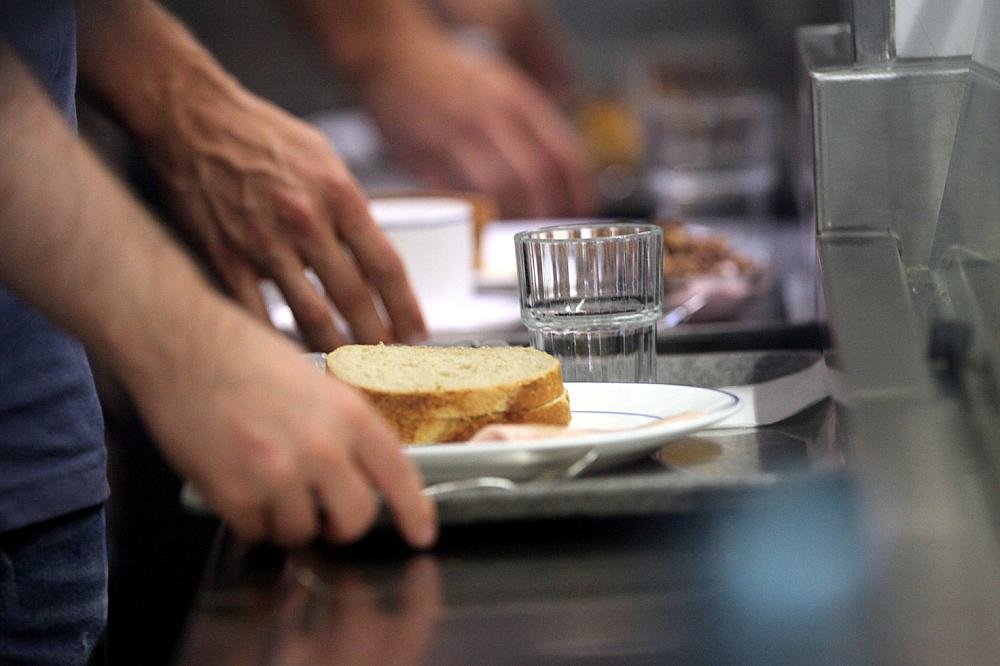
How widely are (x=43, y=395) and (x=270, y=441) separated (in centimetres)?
45

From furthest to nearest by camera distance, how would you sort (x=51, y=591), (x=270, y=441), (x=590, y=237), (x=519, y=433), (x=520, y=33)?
(x=520, y=33) < (x=51, y=591) < (x=590, y=237) < (x=519, y=433) < (x=270, y=441)

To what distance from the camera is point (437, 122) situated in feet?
9.85

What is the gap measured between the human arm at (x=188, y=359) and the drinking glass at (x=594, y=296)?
0.92 ft

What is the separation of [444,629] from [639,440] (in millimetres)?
153

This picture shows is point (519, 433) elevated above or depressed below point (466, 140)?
above

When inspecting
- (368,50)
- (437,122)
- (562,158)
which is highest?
(368,50)

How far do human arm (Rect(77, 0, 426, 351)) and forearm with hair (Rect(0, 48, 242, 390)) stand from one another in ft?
1.45

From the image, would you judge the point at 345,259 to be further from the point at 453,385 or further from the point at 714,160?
the point at 714,160

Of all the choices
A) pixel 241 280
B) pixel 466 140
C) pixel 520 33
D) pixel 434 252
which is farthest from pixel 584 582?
pixel 520 33

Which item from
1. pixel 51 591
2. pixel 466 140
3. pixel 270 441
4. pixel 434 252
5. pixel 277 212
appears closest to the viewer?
pixel 270 441

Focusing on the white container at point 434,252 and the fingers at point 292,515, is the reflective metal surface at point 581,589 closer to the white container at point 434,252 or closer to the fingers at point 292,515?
the fingers at point 292,515

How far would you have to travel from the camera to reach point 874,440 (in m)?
0.61

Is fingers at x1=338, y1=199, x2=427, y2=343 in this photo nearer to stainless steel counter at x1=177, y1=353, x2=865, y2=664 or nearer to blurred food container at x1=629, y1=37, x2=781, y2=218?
stainless steel counter at x1=177, y1=353, x2=865, y2=664

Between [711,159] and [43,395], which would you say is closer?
[43,395]
